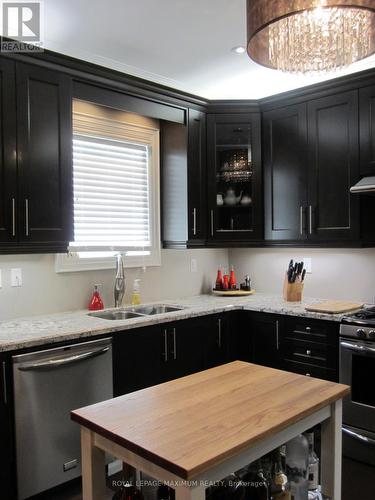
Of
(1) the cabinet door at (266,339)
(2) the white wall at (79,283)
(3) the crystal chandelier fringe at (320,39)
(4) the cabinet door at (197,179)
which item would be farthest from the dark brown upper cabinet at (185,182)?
(3) the crystal chandelier fringe at (320,39)

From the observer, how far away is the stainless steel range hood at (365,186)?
289 centimetres

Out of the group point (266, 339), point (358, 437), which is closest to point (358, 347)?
point (358, 437)

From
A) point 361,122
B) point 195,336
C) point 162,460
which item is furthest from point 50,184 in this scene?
point 361,122

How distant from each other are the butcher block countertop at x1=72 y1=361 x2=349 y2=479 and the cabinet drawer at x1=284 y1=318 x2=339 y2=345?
1.19 metres

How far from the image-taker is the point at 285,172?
3586 millimetres

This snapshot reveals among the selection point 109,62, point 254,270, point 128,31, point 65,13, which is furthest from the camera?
point 254,270

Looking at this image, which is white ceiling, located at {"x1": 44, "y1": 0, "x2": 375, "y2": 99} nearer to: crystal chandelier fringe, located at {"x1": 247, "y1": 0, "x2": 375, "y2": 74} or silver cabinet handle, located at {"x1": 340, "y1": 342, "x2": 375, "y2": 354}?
crystal chandelier fringe, located at {"x1": 247, "y1": 0, "x2": 375, "y2": 74}

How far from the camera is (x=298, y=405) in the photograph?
1489 millimetres

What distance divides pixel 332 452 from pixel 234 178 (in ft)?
8.42

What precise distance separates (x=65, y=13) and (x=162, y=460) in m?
2.39

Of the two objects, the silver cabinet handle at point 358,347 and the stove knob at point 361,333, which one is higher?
the stove knob at point 361,333

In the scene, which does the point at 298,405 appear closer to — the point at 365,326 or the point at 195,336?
the point at 365,326

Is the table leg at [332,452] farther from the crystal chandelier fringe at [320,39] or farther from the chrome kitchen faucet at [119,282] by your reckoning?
the chrome kitchen faucet at [119,282]

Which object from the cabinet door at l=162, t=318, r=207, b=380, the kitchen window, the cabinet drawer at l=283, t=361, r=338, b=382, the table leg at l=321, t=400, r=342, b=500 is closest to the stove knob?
the cabinet drawer at l=283, t=361, r=338, b=382
